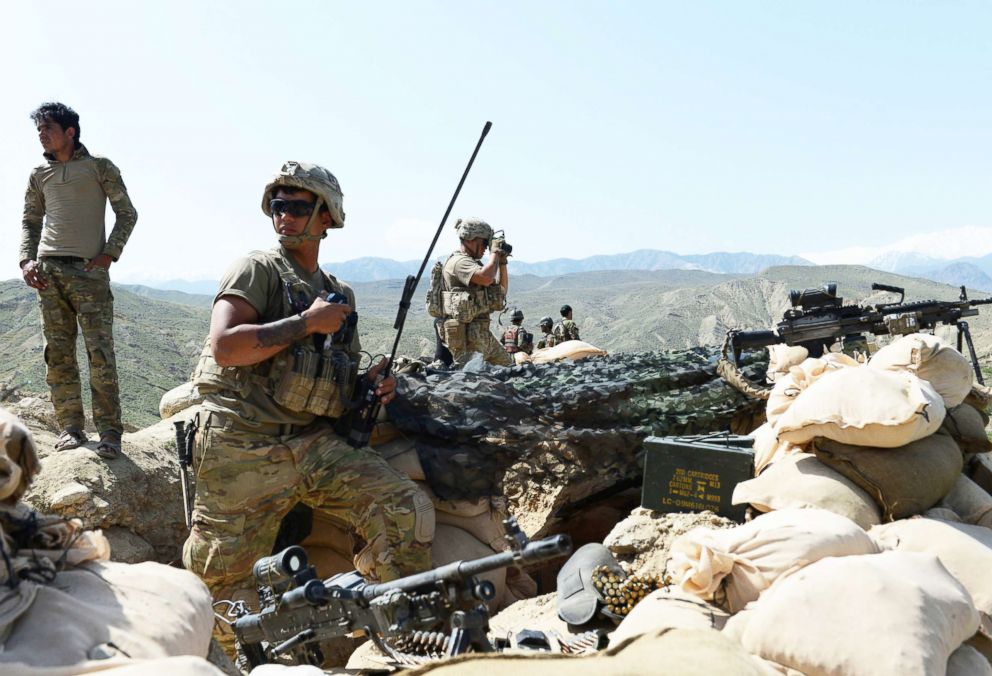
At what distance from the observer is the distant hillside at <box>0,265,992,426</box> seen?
20891 mm

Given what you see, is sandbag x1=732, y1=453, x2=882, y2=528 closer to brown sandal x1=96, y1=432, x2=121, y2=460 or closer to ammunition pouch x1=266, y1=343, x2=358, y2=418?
ammunition pouch x1=266, y1=343, x2=358, y2=418

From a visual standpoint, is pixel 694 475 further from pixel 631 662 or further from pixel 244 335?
pixel 631 662

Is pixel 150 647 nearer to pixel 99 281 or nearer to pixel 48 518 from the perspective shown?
pixel 48 518

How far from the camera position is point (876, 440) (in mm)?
3299

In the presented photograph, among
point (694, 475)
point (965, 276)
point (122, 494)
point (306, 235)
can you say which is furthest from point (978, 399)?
point (965, 276)

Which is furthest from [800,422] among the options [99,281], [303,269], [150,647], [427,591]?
[99,281]

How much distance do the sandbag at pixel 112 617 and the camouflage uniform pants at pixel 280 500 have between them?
1.83 metres

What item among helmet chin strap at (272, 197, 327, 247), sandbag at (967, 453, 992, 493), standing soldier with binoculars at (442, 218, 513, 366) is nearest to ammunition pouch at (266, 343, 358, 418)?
helmet chin strap at (272, 197, 327, 247)

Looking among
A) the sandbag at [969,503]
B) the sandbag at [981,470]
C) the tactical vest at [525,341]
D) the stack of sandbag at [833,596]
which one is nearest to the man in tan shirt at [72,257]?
the stack of sandbag at [833,596]

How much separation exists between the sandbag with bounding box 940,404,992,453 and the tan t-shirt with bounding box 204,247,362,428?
9.11 feet

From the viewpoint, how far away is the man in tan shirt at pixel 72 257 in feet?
16.1

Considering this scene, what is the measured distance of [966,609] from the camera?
8.15ft

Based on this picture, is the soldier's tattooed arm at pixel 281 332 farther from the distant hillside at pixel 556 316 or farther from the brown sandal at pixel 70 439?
the distant hillside at pixel 556 316

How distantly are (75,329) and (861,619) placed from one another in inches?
180
